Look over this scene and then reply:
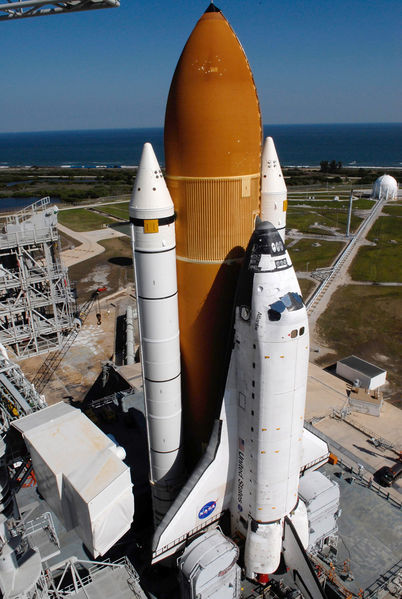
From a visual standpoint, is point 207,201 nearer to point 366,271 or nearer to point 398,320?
point 398,320

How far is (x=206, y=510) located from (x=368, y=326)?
26047mm

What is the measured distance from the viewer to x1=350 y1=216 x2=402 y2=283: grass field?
48.1 metres

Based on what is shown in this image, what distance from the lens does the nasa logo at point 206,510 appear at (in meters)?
14.4

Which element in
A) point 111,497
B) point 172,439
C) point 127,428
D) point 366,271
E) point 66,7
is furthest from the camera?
point 366,271

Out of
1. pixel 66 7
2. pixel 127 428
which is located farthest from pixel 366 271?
pixel 66 7

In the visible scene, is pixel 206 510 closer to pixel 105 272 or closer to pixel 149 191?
pixel 149 191

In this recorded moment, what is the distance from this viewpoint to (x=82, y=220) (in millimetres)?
78875

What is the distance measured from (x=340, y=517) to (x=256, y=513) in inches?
209

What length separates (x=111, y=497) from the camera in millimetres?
11297

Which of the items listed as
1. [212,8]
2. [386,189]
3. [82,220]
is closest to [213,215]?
[212,8]

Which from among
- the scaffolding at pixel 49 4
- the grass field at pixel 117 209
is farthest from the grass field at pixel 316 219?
the scaffolding at pixel 49 4

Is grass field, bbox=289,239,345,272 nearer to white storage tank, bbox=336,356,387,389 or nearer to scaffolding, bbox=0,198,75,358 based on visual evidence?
white storage tank, bbox=336,356,387,389

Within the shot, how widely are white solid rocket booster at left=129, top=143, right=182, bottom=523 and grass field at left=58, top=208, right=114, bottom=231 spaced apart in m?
61.4

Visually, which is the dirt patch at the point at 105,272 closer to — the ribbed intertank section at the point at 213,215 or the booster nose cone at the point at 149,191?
the ribbed intertank section at the point at 213,215
